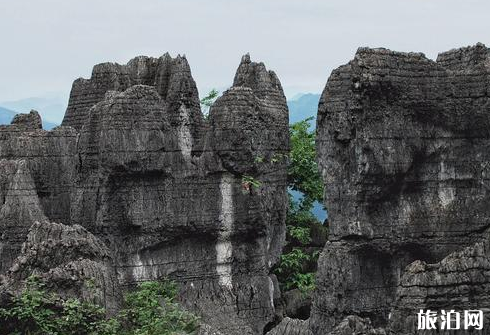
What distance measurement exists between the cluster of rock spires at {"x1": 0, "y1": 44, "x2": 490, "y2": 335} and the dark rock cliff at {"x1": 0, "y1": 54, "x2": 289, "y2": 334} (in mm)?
28

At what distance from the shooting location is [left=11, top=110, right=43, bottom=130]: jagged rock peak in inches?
1003

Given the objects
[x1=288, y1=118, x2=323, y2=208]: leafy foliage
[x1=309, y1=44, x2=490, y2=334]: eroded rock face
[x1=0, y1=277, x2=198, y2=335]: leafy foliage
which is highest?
[x1=288, y1=118, x2=323, y2=208]: leafy foliage

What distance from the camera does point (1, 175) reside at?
76.0 feet

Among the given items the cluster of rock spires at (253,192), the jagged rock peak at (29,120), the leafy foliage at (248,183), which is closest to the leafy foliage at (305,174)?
the cluster of rock spires at (253,192)

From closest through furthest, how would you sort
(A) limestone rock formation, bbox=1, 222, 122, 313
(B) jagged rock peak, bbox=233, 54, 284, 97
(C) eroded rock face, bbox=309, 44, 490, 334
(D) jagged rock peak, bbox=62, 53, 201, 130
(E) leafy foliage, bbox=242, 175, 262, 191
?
(A) limestone rock formation, bbox=1, 222, 122, 313 < (C) eroded rock face, bbox=309, 44, 490, 334 < (E) leafy foliage, bbox=242, 175, 262, 191 < (D) jagged rock peak, bbox=62, 53, 201, 130 < (B) jagged rock peak, bbox=233, 54, 284, 97

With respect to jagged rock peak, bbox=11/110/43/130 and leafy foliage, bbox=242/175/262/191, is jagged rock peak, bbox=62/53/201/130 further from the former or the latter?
leafy foliage, bbox=242/175/262/191

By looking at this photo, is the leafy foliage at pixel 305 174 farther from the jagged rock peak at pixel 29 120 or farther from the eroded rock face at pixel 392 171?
the eroded rock face at pixel 392 171

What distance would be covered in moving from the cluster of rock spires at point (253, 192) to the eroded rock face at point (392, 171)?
21 millimetres

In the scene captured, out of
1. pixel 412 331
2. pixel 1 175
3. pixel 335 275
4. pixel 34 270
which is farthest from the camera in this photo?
pixel 1 175

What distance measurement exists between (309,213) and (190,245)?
8464mm

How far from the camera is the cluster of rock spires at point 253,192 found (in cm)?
1706

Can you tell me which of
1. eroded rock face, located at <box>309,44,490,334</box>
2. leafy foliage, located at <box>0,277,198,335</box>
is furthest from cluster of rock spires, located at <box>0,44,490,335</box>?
leafy foliage, located at <box>0,277,198,335</box>

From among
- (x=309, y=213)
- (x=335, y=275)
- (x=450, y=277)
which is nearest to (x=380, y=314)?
(x=335, y=275)

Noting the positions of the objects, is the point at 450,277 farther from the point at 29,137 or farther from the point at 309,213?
the point at 309,213
